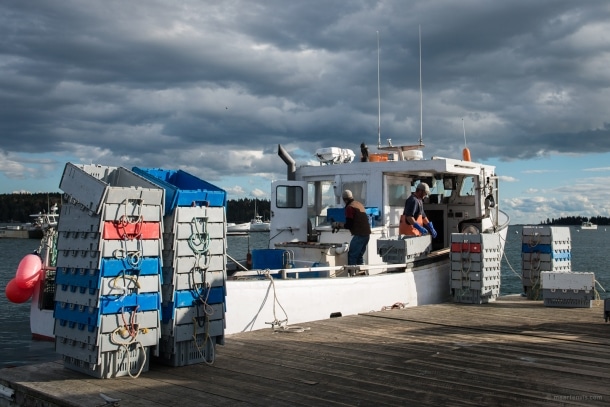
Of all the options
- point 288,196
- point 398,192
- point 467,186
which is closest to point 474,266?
point 398,192

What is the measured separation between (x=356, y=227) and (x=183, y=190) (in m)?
5.39

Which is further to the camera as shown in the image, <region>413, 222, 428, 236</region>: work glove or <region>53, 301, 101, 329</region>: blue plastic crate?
<region>413, 222, 428, 236</region>: work glove

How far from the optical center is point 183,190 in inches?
250

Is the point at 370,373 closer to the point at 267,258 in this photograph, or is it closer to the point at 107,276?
the point at 107,276

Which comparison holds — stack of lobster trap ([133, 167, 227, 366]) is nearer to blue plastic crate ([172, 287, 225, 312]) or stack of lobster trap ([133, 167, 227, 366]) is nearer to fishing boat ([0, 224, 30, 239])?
blue plastic crate ([172, 287, 225, 312])

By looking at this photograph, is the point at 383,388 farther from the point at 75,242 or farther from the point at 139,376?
the point at 75,242

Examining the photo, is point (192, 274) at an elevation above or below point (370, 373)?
above

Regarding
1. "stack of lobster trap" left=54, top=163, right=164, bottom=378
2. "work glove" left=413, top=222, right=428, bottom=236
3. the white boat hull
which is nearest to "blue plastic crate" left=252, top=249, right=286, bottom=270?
the white boat hull

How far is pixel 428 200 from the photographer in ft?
53.3

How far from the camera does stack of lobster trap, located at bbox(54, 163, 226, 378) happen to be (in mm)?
5699

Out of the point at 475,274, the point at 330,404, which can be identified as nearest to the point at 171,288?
the point at 330,404

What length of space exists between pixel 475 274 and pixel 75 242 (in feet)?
27.4

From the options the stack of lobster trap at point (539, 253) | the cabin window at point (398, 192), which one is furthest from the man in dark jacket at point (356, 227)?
the stack of lobster trap at point (539, 253)

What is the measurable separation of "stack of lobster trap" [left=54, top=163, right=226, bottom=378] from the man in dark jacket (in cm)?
502
